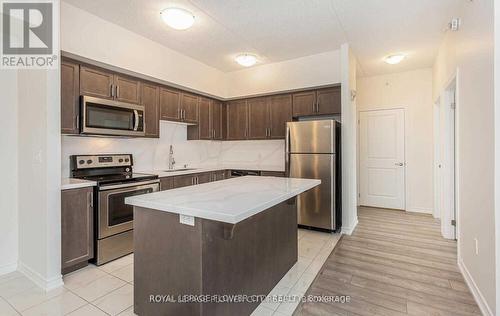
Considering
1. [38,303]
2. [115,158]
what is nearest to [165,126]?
[115,158]

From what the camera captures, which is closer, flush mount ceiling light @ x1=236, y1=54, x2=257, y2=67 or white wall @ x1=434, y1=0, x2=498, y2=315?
white wall @ x1=434, y1=0, x2=498, y2=315

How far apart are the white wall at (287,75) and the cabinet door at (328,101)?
14 cm

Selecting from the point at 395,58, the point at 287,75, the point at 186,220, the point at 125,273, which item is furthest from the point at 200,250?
the point at 395,58

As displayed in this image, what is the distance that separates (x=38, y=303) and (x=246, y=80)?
160 inches

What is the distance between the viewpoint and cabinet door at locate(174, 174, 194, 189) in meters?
3.55

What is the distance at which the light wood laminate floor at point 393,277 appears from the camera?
6.57 feet

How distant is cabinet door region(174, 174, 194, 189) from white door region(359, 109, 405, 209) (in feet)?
12.3

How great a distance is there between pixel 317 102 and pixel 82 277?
12.3 feet

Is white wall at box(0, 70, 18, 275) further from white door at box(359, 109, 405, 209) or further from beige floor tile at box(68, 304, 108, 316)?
white door at box(359, 109, 405, 209)

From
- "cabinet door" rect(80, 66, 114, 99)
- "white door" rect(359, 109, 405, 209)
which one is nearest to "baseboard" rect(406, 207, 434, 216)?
"white door" rect(359, 109, 405, 209)

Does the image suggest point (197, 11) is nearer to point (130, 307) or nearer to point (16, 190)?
point (16, 190)

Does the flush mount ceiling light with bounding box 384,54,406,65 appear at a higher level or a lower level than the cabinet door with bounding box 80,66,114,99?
higher

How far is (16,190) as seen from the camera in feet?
8.70

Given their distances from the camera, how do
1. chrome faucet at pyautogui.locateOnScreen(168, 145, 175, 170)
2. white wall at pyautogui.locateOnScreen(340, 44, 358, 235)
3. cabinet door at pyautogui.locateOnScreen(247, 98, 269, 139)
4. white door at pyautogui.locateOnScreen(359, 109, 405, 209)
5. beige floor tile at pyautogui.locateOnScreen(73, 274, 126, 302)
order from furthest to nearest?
white door at pyautogui.locateOnScreen(359, 109, 405, 209) → cabinet door at pyautogui.locateOnScreen(247, 98, 269, 139) → chrome faucet at pyautogui.locateOnScreen(168, 145, 175, 170) → white wall at pyautogui.locateOnScreen(340, 44, 358, 235) → beige floor tile at pyautogui.locateOnScreen(73, 274, 126, 302)
